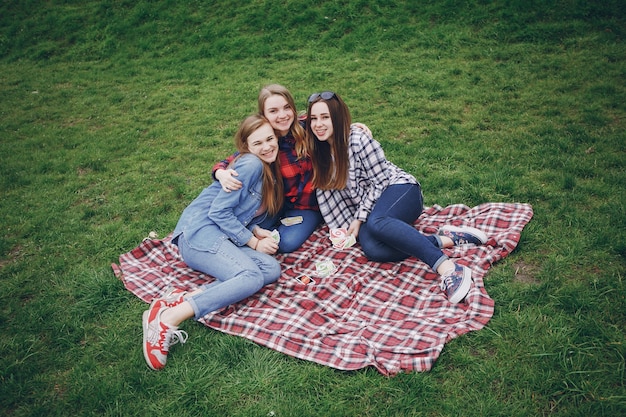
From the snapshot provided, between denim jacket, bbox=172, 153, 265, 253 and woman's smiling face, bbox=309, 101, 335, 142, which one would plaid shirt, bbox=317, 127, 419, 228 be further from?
denim jacket, bbox=172, 153, 265, 253

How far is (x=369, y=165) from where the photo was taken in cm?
489

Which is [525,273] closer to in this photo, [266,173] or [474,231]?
[474,231]

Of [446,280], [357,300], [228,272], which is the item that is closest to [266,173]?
[228,272]

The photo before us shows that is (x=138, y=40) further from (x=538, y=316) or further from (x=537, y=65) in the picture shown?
(x=538, y=316)

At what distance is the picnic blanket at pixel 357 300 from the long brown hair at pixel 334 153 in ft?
2.52

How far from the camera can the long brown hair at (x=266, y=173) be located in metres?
4.57

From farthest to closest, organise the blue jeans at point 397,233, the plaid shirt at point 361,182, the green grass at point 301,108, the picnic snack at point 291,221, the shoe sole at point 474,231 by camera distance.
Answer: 1. the picnic snack at point 291,221
2. the plaid shirt at point 361,182
3. the shoe sole at point 474,231
4. the blue jeans at point 397,233
5. the green grass at point 301,108

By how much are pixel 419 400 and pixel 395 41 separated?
10232 millimetres

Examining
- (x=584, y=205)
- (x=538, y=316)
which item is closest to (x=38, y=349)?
(x=538, y=316)

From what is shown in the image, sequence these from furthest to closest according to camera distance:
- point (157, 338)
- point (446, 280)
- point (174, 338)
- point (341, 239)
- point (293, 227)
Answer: point (293, 227) < point (341, 239) < point (446, 280) < point (174, 338) < point (157, 338)

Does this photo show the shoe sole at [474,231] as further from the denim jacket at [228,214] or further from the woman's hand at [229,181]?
the woman's hand at [229,181]

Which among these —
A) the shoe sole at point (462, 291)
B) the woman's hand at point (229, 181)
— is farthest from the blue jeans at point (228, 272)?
the shoe sole at point (462, 291)

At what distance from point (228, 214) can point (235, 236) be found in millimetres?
240

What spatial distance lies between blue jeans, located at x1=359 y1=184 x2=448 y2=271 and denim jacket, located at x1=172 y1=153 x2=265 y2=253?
1282mm
